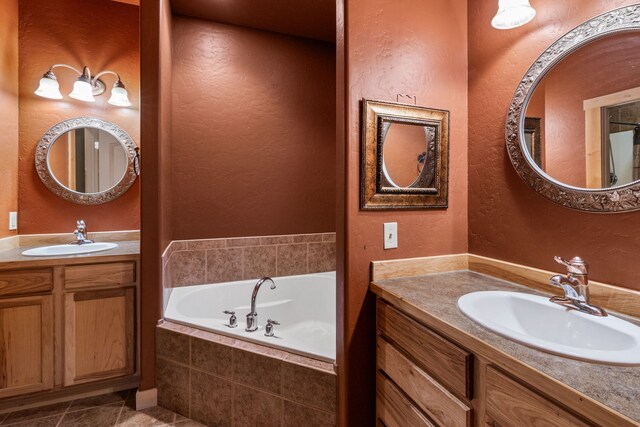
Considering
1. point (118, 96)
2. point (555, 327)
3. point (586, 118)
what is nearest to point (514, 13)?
point (586, 118)

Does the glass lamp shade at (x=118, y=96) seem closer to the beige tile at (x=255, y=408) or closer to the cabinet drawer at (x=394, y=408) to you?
the beige tile at (x=255, y=408)

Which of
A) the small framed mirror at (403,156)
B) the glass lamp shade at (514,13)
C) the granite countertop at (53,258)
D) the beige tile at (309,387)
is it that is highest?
the glass lamp shade at (514,13)

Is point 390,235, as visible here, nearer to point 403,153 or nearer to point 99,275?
point 403,153

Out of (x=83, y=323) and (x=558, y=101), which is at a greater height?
(x=558, y=101)

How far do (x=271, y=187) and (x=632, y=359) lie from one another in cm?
231

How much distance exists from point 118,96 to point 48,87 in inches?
16.4

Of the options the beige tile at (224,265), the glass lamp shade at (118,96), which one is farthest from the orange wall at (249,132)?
the glass lamp shade at (118,96)

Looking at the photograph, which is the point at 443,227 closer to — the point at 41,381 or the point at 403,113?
the point at 403,113

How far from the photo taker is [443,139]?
145 cm

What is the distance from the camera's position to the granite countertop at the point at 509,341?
0.56 metres

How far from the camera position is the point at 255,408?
152cm

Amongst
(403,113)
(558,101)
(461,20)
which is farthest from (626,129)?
(461,20)

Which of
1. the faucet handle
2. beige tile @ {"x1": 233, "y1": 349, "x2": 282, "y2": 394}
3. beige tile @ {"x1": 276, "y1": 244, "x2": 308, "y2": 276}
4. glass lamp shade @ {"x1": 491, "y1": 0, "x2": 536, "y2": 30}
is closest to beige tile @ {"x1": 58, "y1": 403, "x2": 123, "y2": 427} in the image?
beige tile @ {"x1": 233, "y1": 349, "x2": 282, "y2": 394}

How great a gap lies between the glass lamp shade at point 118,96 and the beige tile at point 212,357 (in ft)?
6.40
